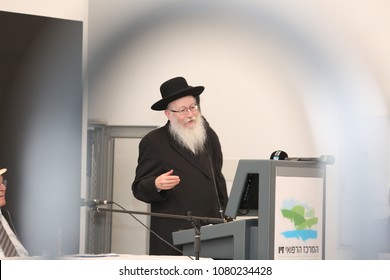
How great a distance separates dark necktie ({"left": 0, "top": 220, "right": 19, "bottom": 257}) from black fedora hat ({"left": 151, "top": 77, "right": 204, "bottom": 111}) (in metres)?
0.69

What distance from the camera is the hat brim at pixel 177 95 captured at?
301cm

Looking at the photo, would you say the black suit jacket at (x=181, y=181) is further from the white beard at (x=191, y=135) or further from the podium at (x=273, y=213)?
the podium at (x=273, y=213)

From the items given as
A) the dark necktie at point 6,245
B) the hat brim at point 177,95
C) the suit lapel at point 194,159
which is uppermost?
the hat brim at point 177,95

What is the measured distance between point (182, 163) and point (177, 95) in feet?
0.80

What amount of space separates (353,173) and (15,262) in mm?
1388

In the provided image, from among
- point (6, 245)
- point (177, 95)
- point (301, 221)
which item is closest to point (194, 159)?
point (177, 95)

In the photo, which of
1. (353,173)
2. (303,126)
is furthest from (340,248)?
(303,126)

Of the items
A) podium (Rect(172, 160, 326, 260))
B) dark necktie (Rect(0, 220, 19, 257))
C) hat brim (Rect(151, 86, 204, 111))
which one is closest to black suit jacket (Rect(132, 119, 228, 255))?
hat brim (Rect(151, 86, 204, 111))

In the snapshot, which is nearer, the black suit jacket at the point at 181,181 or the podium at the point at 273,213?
the podium at the point at 273,213

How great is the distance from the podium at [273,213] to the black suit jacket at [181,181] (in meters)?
0.80

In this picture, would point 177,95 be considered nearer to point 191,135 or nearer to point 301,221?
point 191,135

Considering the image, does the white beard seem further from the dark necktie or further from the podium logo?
the podium logo

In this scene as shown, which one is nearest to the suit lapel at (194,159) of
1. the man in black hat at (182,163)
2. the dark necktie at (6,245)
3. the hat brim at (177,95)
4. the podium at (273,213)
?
the man in black hat at (182,163)

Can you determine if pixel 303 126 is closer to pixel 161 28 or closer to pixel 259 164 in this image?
pixel 161 28
